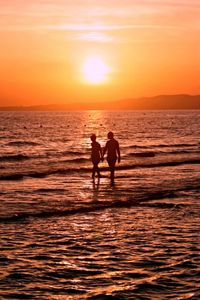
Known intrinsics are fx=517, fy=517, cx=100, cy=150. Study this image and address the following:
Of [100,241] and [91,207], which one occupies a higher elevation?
[91,207]

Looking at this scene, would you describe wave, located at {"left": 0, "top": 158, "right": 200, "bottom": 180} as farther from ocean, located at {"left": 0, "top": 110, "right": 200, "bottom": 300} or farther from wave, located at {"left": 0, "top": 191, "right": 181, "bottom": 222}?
wave, located at {"left": 0, "top": 191, "right": 181, "bottom": 222}

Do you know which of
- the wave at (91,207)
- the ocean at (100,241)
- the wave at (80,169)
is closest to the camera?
the ocean at (100,241)

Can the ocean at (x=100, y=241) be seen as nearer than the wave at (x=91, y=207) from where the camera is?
Yes

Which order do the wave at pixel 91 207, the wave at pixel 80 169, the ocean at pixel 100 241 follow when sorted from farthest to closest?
the wave at pixel 80 169
the wave at pixel 91 207
the ocean at pixel 100 241

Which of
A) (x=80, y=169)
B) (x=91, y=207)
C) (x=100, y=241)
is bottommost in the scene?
(x=100, y=241)

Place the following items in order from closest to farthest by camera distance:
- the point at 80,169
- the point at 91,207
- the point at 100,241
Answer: the point at 100,241 < the point at 91,207 < the point at 80,169

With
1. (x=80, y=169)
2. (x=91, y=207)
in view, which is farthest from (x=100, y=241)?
(x=80, y=169)

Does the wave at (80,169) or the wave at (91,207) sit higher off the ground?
the wave at (80,169)

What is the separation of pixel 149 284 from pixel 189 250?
91.5 inches

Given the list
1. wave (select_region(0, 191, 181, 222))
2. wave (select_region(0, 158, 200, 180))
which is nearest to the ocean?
wave (select_region(0, 191, 181, 222))

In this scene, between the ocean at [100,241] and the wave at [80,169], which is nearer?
the ocean at [100,241]

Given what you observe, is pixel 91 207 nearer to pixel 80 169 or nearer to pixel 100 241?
pixel 100 241

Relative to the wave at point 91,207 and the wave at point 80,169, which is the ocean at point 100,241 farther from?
the wave at point 80,169

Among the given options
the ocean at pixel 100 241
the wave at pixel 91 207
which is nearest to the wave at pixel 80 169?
the ocean at pixel 100 241
